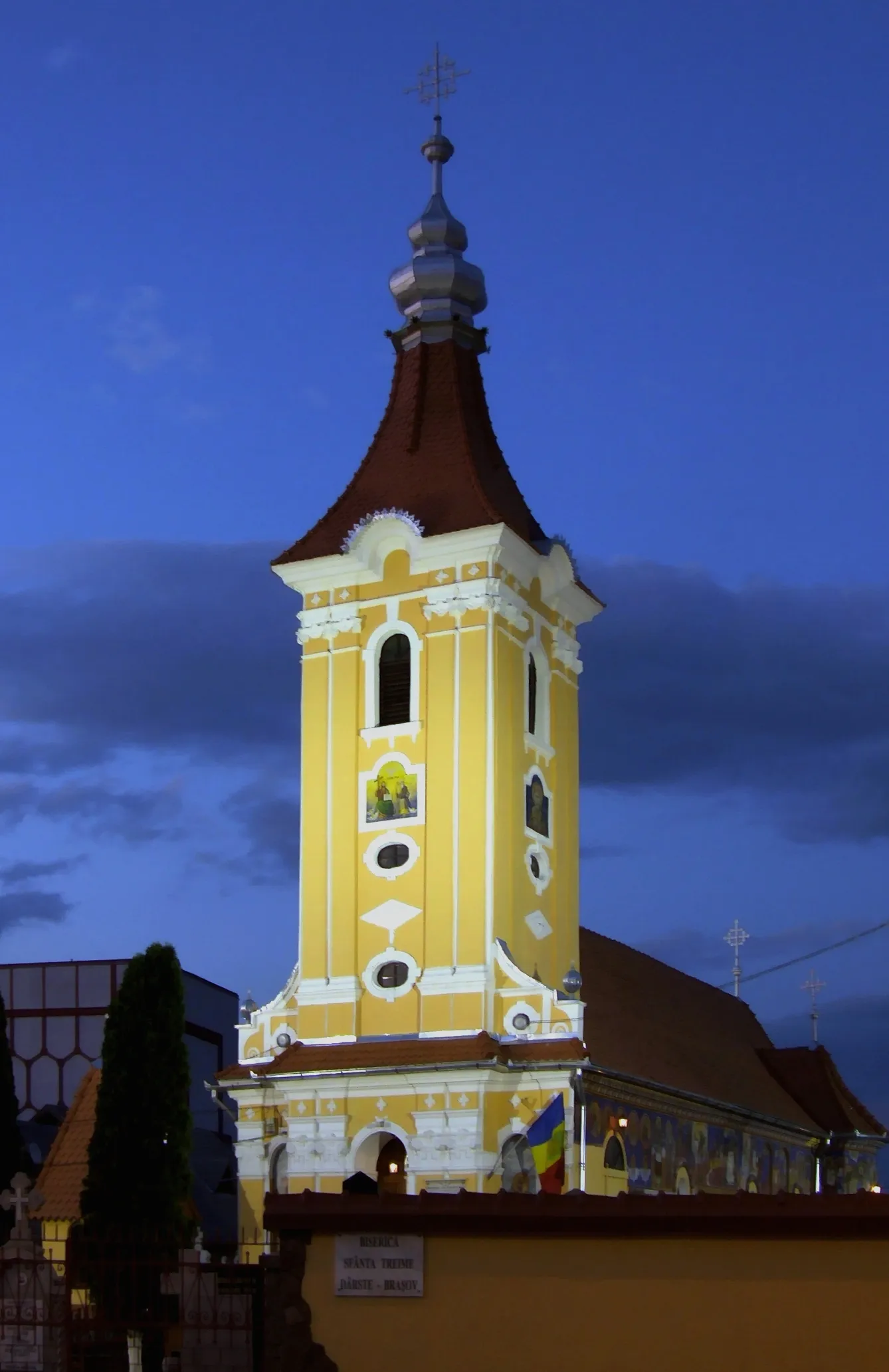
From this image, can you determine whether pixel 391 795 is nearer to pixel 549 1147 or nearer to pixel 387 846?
pixel 387 846

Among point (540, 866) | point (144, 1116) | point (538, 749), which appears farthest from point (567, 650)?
point (144, 1116)

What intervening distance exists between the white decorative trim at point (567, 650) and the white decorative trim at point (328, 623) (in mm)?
4084

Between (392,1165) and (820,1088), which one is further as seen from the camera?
(820,1088)

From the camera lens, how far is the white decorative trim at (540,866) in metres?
37.1

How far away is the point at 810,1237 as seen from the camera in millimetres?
17078

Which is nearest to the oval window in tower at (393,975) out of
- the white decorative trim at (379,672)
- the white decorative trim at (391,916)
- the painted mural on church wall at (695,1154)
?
the white decorative trim at (391,916)

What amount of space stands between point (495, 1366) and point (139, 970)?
14953 mm

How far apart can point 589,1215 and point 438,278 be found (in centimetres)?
2682

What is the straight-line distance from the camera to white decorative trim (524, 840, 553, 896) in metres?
37.1

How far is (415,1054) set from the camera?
115ft

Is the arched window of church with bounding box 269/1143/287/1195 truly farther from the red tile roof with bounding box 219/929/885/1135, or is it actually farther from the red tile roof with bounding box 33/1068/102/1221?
the red tile roof with bounding box 33/1068/102/1221

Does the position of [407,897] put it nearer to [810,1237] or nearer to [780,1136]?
[780,1136]

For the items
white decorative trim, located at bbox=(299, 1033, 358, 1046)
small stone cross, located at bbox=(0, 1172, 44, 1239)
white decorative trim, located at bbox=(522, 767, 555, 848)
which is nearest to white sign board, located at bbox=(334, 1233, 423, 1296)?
small stone cross, located at bbox=(0, 1172, 44, 1239)

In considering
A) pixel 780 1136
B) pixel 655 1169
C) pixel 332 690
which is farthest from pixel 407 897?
pixel 780 1136
